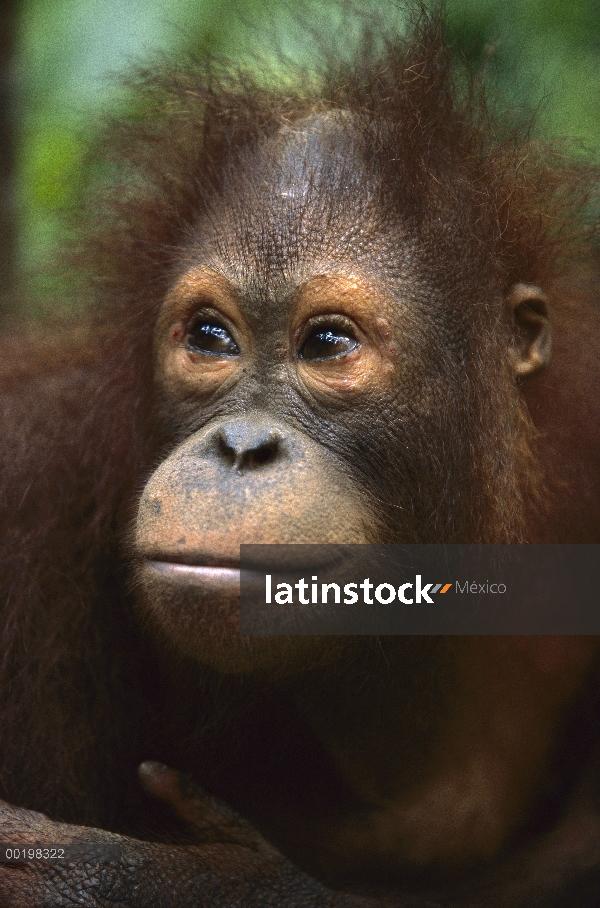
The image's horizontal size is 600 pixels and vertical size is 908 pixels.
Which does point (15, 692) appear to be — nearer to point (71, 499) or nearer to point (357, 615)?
point (71, 499)

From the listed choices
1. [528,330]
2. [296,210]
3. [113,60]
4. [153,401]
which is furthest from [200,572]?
[113,60]

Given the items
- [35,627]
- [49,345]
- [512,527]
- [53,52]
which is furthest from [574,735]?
[53,52]

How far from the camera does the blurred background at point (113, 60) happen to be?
3.58 m

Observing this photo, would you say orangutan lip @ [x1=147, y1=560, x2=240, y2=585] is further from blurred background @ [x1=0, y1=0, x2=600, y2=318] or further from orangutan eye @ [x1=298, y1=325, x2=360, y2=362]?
blurred background @ [x1=0, y1=0, x2=600, y2=318]

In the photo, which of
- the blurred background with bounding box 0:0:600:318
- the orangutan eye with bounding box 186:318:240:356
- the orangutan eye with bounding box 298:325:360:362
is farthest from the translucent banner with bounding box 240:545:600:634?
the blurred background with bounding box 0:0:600:318

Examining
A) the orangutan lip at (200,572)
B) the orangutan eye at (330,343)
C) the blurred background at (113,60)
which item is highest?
the blurred background at (113,60)

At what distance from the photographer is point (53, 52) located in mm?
4770

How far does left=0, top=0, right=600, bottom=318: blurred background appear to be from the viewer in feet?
11.7

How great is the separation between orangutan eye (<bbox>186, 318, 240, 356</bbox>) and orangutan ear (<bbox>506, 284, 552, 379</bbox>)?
81cm

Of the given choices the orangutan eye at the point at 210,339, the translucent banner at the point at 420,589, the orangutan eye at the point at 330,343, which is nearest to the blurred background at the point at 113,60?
the orangutan eye at the point at 210,339

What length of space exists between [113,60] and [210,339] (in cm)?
211

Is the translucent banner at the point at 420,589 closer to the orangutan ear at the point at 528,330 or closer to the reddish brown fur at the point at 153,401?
the reddish brown fur at the point at 153,401

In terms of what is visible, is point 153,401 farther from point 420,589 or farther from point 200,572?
point 420,589

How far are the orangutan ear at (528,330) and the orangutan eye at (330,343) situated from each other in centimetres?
53
